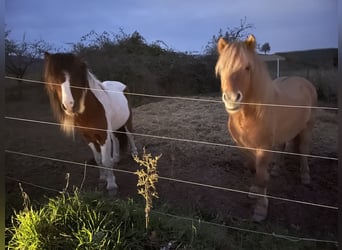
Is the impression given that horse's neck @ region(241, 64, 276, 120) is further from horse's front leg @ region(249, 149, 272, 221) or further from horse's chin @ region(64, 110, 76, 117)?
horse's chin @ region(64, 110, 76, 117)

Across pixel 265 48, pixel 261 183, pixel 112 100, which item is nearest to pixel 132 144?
pixel 112 100

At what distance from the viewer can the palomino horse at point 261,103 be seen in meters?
2.80

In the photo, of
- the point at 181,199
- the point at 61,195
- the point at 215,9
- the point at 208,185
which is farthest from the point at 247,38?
the point at 61,195

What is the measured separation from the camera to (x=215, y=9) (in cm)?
292

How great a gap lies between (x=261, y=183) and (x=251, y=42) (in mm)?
909

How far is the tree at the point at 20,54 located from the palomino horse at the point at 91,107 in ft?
0.43

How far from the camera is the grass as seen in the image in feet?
9.80

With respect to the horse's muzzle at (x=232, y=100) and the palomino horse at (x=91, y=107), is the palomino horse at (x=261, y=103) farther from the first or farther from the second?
the palomino horse at (x=91, y=107)

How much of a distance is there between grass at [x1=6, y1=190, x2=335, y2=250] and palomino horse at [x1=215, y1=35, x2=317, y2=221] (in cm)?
35

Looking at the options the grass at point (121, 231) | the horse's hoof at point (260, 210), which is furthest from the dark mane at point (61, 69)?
the horse's hoof at point (260, 210)

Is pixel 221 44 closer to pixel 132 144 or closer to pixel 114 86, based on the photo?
pixel 114 86

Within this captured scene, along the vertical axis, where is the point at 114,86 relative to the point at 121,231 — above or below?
above

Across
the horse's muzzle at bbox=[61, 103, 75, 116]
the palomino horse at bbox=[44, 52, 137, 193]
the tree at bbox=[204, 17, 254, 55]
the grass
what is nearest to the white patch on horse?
the palomino horse at bbox=[44, 52, 137, 193]

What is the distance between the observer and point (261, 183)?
2980 millimetres
